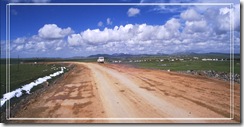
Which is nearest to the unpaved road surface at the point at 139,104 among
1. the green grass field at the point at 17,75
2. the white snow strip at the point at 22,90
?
the white snow strip at the point at 22,90

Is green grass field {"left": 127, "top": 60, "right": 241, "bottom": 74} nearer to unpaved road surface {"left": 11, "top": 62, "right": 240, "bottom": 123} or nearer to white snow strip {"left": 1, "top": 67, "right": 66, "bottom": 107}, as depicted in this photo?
unpaved road surface {"left": 11, "top": 62, "right": 240, "bottom": 123}

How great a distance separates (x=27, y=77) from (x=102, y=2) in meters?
4.60

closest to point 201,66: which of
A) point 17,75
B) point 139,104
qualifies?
point 139,104

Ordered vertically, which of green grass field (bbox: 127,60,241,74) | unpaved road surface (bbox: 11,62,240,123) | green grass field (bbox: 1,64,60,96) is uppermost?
green grass field (bbox: 127,60,241,74)

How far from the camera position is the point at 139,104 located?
7.95m

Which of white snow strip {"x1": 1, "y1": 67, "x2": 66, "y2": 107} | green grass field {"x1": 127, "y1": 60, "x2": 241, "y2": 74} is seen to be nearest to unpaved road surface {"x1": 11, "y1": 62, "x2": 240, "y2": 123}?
green grass field {"x1": 127, "y1": 60, "x2": 241, "y2": 74}

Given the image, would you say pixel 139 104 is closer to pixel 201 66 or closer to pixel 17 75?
pixel 201 66

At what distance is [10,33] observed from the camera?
27.3ft

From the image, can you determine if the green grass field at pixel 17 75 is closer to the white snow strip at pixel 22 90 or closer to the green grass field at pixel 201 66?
the white snow strip at pixel 22 90

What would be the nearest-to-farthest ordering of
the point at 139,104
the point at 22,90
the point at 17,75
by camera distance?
1. the point at 139,104
2. the point at 22,90
3. the point at 17,75

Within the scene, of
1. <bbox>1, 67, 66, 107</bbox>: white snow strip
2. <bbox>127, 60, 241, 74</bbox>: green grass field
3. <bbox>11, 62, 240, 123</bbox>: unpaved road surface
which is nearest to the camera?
<bbox>11, 62, 240, 123</bbox>: unpaved road surface

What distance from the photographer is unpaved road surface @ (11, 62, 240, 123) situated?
24.4 feet

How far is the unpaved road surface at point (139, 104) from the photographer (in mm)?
7445

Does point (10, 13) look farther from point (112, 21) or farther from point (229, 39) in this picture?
point (229, 39)
